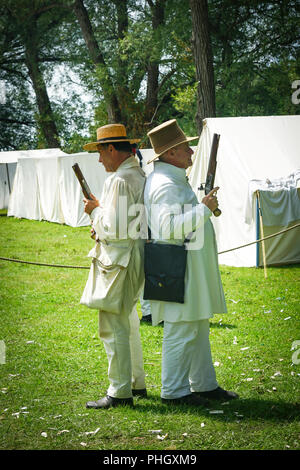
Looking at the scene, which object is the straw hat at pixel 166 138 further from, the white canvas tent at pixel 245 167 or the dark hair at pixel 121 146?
the white canvas tent at pixel 245 167

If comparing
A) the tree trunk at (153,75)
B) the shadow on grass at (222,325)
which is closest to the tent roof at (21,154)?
the tree trunk at (153,75)

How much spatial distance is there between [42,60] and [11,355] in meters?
24.5

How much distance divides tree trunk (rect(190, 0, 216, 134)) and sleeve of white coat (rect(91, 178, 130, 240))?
31.4 feet

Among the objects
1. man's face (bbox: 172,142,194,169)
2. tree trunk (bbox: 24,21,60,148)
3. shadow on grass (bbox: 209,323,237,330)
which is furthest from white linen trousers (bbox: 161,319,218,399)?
tree trunk (bbox: 24,21,60,148)

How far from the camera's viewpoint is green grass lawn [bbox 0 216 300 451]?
371 cm

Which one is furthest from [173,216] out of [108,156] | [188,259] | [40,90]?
[40,90]

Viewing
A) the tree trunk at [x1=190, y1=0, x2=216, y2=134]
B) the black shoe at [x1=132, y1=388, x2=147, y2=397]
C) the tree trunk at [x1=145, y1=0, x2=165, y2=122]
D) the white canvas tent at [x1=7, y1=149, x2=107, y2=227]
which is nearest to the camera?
the black shoe at [x1=132, y1=388, x2=147, y2=397]

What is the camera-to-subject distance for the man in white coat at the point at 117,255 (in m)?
4.02

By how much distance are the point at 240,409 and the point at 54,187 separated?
53.5 ft

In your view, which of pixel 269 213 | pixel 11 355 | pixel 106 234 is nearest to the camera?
pixel 106 234

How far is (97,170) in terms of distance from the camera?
58.9 feet

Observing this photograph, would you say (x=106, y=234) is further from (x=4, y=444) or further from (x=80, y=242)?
(x=80, y=242)

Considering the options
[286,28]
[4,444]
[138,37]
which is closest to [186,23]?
[138,37]

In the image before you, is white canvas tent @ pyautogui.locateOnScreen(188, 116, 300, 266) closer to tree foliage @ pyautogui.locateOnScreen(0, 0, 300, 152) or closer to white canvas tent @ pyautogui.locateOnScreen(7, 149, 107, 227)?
tree foliage @ pyautogui.locateOnScreen(0, 0, 300, 152)
